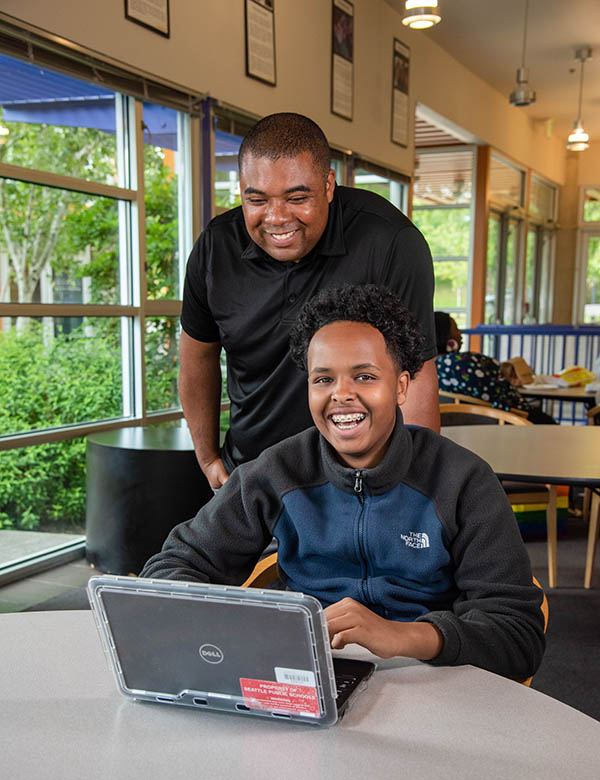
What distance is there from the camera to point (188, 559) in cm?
133

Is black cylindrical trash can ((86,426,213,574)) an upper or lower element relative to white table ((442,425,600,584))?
lower

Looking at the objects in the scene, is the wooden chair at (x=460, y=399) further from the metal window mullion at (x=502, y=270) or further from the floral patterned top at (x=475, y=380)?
the metal window mullion at (x=502, y=270)

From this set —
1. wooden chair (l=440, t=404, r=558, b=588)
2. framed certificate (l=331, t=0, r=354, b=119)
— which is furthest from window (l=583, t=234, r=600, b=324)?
wooden chair (l=440, t=404, r=558, b=588)

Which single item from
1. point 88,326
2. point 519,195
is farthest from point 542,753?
point 519,195

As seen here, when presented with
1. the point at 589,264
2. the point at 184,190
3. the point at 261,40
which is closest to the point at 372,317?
the point at 184,190

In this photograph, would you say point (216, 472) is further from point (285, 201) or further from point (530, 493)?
point (530, 493)

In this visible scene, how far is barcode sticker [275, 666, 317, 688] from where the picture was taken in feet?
2.84

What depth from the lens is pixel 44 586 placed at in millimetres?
3590

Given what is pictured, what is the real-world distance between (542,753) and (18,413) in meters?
3.15

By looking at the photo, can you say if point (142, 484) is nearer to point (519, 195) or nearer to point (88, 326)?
point (88, 326)

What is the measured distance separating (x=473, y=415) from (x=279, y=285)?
7.61 feet

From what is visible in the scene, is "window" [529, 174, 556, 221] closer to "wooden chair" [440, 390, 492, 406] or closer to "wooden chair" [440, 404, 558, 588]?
"wooden chair" [440, 390, 492, 406]

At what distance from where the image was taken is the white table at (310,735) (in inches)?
31.8

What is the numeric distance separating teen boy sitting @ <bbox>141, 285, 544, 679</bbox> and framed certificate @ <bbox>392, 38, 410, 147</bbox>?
6.12 metres
